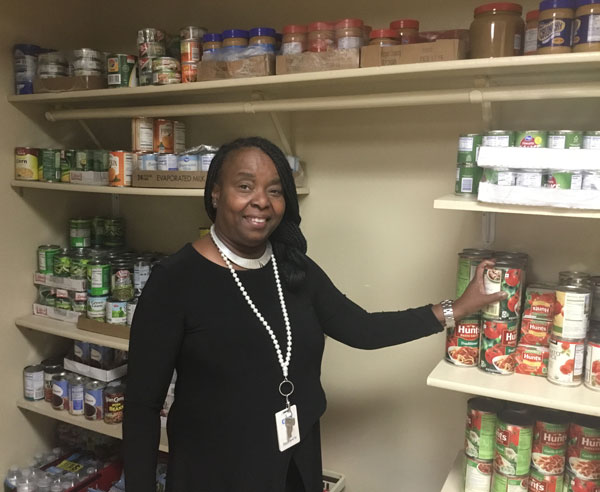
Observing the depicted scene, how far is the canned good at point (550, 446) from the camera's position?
4.68ft

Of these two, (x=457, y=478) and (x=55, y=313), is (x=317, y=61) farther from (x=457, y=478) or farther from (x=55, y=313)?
(x=55, y=313)

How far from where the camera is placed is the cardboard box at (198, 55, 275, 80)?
173cm

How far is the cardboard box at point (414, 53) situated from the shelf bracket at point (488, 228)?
1.56ft

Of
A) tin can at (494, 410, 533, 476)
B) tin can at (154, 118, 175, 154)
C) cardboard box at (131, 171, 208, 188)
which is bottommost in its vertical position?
tin can at (494, 410, 533, 476)

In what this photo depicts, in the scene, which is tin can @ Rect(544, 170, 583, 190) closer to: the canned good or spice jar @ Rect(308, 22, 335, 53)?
the canned good

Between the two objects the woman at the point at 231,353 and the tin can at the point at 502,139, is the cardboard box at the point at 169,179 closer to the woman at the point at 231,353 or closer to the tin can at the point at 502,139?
the woman at the point at 231,353

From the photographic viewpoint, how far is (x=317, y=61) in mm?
1646

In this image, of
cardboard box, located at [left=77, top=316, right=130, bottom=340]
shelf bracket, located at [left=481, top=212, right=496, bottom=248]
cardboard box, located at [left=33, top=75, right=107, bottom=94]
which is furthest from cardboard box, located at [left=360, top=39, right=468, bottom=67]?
cardboard box, located at [left=77, top=316, right=130, bottom=340]

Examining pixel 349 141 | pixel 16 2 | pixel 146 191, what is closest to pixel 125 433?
pixel 146 191

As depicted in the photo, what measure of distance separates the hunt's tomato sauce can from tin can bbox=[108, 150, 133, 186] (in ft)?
4.25

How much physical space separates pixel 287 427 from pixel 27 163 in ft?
5.00

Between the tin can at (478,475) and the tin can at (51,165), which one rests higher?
the tin can at (51,165)

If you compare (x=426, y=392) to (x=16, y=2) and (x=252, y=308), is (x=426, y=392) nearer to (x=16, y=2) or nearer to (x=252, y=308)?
(x=252, y=308)

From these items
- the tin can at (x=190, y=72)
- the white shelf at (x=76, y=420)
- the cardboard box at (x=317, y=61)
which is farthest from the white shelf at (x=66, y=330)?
the cardboard box at (x=317, y=61)
